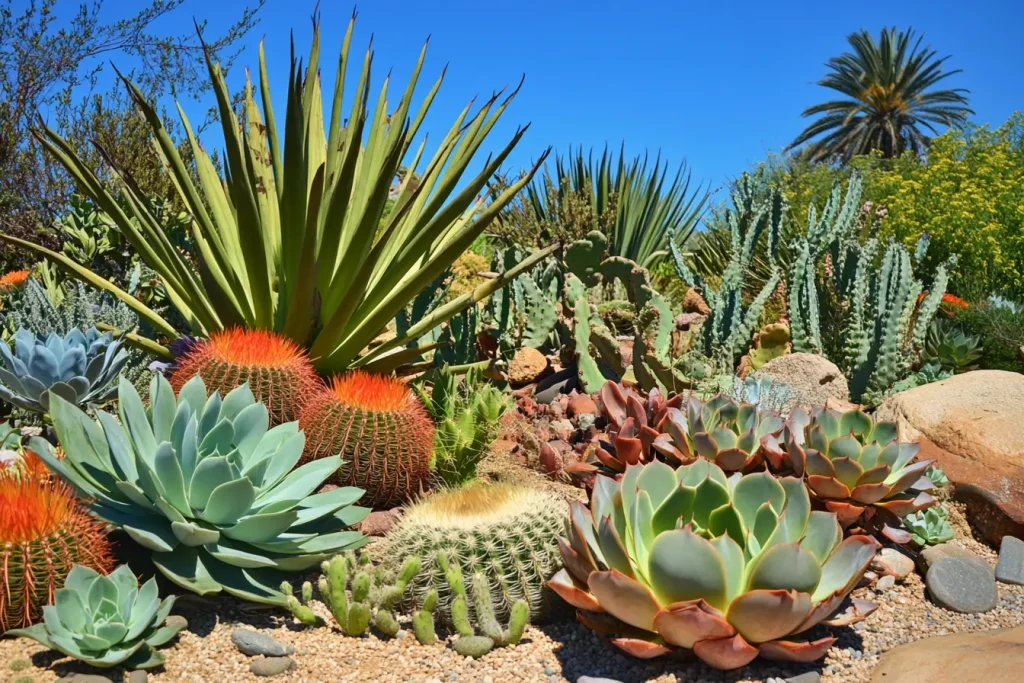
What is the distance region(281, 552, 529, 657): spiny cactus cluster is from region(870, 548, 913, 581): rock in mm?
1559

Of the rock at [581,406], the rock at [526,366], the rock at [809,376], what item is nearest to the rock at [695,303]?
the rock at [809,376]

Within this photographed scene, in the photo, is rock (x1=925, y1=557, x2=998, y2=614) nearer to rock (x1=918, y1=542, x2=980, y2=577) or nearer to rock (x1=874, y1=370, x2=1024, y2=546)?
rock (x1=918, y1=542, x2=980, y2=577)

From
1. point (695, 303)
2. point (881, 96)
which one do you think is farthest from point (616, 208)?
point (881, 96)

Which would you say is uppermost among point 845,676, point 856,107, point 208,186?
point 856,107

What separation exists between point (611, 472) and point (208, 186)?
9.07 feet

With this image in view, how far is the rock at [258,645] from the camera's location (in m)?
2.66

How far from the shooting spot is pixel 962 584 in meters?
3.33

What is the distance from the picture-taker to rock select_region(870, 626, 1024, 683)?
2506 millimetres

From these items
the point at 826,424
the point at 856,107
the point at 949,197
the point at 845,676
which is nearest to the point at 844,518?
the point at 826,424

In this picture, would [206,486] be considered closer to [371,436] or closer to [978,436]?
[371,436]

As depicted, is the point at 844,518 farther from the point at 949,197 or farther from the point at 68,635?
the point at 949,197

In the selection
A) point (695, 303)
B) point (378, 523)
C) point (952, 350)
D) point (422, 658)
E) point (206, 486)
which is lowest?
point (422, 658)

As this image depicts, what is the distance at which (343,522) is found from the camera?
3.26 m

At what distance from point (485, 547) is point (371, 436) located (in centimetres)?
92
